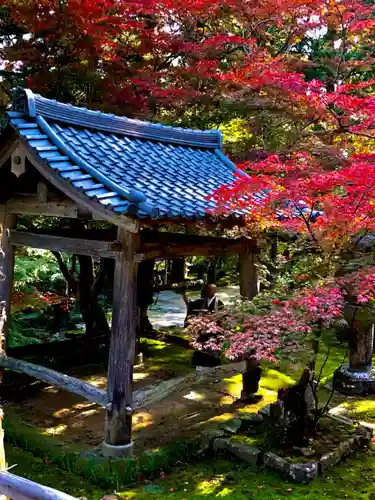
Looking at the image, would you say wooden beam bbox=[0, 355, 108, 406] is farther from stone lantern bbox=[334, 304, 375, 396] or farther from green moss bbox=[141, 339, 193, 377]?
stone lantern bbox=[334, 304, 375, 396]

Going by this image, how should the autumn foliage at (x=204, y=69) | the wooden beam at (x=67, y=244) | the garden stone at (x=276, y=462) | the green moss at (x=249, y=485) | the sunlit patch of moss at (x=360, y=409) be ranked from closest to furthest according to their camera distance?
the green moss at (x=249, y=485) → the garden stone at (x=276, y=462) → the wooden beam at (x=67, y=244) → the sunlit patch of moss at (x=360, y=409) → the autumn foliage at (x=204, y=69)

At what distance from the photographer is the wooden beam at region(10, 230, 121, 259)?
5930 mm

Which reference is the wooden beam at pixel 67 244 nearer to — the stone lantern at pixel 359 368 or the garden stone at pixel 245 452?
the garden stone at pixel 245 452

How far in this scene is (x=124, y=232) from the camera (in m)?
5.81

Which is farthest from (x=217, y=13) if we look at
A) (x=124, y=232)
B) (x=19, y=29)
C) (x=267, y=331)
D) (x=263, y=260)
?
(x=267, y=331)

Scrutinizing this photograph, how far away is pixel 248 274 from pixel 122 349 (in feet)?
9.25

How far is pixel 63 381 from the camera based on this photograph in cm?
656

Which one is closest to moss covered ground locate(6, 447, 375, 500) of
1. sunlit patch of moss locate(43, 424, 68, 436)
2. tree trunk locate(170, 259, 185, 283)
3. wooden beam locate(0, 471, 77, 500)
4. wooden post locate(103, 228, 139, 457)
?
wooden post locate(103, 228, 139, 457)

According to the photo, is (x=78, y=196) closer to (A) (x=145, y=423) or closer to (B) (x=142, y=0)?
(A) (x=145, y=423)

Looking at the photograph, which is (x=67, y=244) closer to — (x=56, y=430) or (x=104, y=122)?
(x=104, y=122)

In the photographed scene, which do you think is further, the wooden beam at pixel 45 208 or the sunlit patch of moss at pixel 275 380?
the sunlit patch of moss at pixel 275 380

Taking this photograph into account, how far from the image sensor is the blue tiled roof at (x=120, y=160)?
17.8 feet

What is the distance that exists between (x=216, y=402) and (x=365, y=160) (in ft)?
14.9

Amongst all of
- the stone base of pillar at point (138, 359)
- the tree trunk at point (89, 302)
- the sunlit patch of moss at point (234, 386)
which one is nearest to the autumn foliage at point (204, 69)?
the sunlit patch of moss at point (234, 386)
